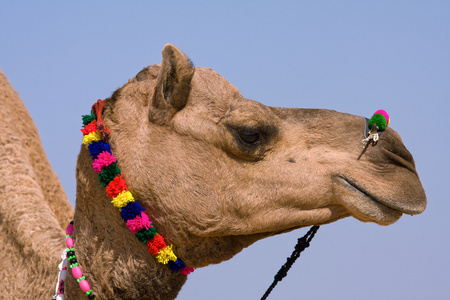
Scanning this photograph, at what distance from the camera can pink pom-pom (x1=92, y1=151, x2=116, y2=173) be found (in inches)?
141

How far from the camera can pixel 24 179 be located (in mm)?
4918

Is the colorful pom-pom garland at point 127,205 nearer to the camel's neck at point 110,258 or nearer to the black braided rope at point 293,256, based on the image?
the camel's neck at point 110,258

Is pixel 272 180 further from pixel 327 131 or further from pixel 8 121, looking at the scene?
pixel 8 121

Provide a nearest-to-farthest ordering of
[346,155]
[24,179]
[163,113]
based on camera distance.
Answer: [346,155] < [163,113] < [24,179]

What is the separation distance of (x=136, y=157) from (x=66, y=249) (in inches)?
31.1

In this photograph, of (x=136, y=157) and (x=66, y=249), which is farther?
(x=66, y=249)

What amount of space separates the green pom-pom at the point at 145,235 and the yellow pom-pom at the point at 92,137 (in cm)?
60

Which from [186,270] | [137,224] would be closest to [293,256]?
[186,270]

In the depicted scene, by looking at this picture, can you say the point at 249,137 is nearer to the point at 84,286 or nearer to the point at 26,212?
the point at 84,286

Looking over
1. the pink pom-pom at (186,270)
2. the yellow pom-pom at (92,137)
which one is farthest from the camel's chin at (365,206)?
the yellow pom-pom at (92,137)

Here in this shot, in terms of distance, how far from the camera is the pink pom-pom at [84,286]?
3.68m

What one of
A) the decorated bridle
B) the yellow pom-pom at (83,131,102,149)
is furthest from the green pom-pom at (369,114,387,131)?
the yellow pom-pom at (83,131,102,149)

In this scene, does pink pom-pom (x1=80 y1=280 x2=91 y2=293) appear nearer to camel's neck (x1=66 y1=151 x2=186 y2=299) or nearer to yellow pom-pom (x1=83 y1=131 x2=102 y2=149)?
camel's neck (x1=66 y1=151 x2=186 y2=299)

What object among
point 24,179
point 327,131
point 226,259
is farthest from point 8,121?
point 327,131
